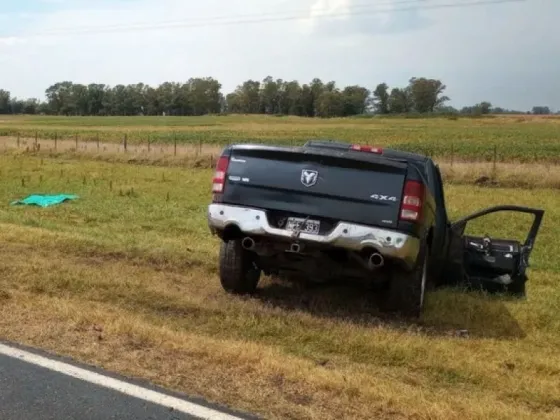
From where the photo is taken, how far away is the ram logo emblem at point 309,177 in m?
5.94

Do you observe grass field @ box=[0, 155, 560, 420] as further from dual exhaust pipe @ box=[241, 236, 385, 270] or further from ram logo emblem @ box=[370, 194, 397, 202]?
ram logo emblem @ box=[370, 194, 397, 202]

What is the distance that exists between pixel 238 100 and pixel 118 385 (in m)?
153

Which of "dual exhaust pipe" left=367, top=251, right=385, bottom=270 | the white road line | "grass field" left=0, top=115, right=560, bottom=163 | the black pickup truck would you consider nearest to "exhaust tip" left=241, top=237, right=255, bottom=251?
the black pickup truck

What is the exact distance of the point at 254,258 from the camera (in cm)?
659

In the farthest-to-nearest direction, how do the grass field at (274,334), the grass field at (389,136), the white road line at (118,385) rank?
1. the grass field at (389,136)
2. the grass field at (274,334)
3. the white road line at (118,385)

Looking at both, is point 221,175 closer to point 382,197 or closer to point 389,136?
point 382,197

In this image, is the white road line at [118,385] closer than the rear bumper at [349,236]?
Yes

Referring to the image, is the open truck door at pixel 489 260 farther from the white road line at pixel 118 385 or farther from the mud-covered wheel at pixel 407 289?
the white road line at pixel 118 385

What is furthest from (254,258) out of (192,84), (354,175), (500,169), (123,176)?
(192,84)

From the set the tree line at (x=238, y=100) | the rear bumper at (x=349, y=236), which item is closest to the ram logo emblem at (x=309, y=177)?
the rear bumper at (x=349, y=236)

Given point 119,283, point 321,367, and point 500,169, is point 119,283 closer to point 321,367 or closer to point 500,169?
point 321,367

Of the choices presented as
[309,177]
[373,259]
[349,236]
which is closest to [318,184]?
[309,177]

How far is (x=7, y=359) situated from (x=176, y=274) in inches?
130

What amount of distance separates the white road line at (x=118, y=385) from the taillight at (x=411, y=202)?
260 centimetres
